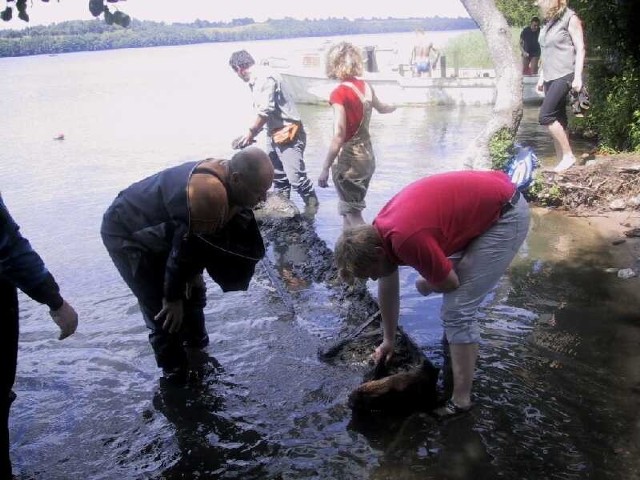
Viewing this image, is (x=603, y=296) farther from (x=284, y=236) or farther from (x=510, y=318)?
(x=284, y=236)

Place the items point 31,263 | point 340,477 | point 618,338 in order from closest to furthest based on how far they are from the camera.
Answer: point 31,263 → point 340,477 → point 618,338

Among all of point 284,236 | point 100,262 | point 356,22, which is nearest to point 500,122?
point 284,236

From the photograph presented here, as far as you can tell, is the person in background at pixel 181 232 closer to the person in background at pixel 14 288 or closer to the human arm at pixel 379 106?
the person in background at pixel 14 288

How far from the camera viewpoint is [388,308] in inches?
150

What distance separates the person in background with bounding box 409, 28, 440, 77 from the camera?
19422mm

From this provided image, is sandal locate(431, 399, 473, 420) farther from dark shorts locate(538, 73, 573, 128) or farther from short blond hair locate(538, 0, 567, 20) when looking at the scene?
short blond hair locate(538, 0, 567, 20)

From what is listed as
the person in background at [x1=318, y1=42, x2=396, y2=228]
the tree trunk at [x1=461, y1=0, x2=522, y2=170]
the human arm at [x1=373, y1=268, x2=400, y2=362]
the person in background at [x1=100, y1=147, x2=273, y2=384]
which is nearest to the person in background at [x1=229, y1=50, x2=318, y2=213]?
the person in background at [x1=318, y1=42, x2=396, y2=228]

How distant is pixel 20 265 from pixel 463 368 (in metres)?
2.47

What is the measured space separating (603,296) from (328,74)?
3205 millimetres

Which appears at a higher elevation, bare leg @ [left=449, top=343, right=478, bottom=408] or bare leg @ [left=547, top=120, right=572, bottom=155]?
bare leg @ [left=547, top=120, right=572, bottom=155]

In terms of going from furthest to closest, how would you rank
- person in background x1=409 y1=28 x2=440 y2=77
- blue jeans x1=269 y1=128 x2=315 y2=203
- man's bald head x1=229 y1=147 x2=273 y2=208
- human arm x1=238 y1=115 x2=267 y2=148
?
person in background x1=409 y1=28 x2=440 y2=77 < blue jeans x1=269 y1=128 x2=315 y2=203 < human arm x1=238 y1=115 x2=267 y2=148 < man's bald head x1=229 y1=147 x2=273 y2=208

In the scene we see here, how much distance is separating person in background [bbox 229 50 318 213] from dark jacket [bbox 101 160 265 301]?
413cm

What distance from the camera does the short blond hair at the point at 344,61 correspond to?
5.56 m

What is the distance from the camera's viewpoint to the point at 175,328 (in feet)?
12.6
